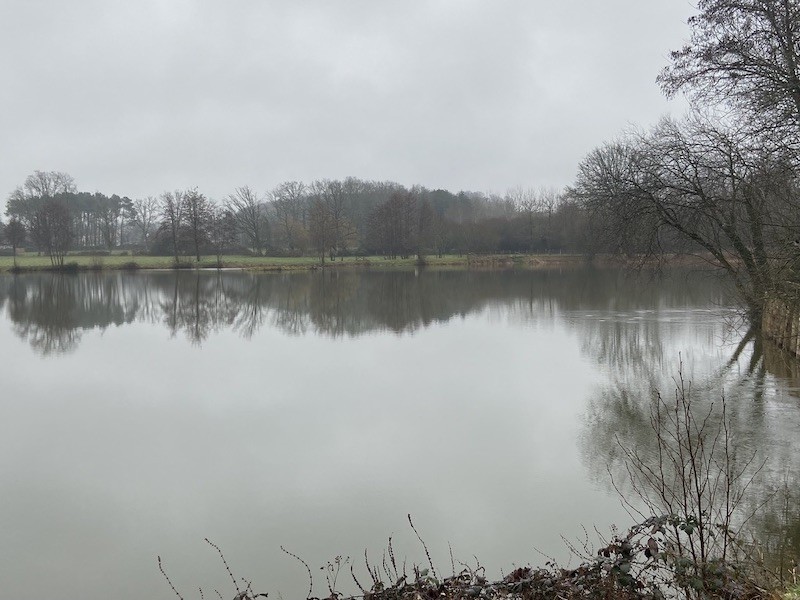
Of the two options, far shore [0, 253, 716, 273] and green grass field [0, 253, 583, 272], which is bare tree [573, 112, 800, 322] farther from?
green grass field [0, 253, 583, 272]

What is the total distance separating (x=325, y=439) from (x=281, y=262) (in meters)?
54.1

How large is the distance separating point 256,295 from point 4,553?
82.2 ft

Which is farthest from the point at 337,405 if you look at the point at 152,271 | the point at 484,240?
the point at 484,240

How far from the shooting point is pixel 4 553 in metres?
5.38

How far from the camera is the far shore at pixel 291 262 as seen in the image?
56.5m

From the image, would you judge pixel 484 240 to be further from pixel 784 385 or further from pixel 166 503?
pixel 166 503

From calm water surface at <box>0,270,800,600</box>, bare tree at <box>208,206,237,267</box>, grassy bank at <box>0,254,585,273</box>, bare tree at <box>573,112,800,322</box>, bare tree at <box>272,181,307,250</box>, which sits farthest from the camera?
bare tree at <box>272,181,307,250</box>

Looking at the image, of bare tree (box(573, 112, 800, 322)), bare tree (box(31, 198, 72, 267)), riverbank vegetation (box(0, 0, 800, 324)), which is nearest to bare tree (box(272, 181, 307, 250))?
riverbank vegetation (box(0, 0, 800, 324))

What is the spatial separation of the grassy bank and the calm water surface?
40841 mm

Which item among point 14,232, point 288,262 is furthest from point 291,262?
point 14,232

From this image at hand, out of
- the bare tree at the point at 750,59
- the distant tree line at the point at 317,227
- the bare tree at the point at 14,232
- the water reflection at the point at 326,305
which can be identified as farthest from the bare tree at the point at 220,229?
the bare tree at the point at 750,59

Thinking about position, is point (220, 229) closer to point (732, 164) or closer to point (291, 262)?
point (291, 262)

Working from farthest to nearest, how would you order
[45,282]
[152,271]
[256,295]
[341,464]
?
1. [152,271]
2. [45,282]
3. [256,295]
4. [341,464]

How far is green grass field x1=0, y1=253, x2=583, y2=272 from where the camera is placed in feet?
188
